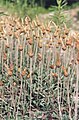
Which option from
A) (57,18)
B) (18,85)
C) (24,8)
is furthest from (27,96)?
(24,8)

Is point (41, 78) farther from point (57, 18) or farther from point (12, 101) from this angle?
point (57, 18)

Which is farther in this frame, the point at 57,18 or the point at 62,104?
the point at 57,18

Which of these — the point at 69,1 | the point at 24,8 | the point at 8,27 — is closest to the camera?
the point at 8,27

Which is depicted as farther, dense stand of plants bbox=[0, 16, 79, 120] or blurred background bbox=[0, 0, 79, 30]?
blurred background bbox=[0, 0, 79, 30]

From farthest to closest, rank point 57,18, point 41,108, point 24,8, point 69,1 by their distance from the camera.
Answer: point 69,1
point 24,8
point 57,18
point 41,108

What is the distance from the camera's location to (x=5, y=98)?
11.4ft

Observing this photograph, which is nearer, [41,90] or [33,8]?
[41,90]

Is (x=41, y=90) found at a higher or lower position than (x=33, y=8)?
lower

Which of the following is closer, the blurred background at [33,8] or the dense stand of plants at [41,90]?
the dense stand of plants at [41,90]

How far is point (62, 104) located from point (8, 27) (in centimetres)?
135

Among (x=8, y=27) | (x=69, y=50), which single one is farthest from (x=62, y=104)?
A: (x=8, y=27)

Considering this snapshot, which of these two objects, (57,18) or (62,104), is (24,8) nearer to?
(57,18)

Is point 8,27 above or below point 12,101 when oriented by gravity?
above

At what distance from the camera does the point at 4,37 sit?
4039 mm
